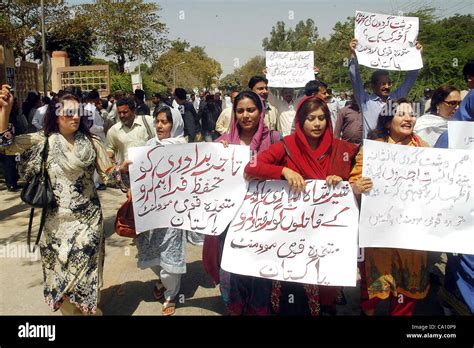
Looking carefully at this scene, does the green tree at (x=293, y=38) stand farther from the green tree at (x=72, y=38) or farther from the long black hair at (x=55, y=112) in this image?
the long black hair at (x=55, y=112)

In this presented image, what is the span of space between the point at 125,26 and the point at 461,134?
67.5 feet

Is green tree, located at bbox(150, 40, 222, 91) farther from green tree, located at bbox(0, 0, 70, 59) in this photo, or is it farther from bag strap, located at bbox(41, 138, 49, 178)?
bag strap, located at bbox(41, 138, 49, 178)

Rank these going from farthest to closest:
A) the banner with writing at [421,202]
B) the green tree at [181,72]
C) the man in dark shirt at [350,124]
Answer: the green tree at [181,72] → the man in dark shirt at [350,124] → the banner with writing at [421,202]

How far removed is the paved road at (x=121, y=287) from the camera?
3.46 m

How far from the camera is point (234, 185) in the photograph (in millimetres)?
2816

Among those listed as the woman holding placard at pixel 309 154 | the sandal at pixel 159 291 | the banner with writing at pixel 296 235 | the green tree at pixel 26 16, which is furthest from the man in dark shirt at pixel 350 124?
the green tree at pixel 26 16

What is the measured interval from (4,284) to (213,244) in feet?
6.94

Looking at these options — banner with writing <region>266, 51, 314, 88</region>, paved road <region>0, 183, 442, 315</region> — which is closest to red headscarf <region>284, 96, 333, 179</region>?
paved road <region>0, 183, 442, 315</region>

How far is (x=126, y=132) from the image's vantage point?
14.6 feet

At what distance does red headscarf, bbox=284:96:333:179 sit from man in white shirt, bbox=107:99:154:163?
86.3 inches

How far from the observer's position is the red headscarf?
2688 millimetres

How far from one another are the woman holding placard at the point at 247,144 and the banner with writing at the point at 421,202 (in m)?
0.78

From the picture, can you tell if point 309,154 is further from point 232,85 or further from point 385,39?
point 232,85

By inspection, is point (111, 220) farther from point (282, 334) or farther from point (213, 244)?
point (282, 334)
